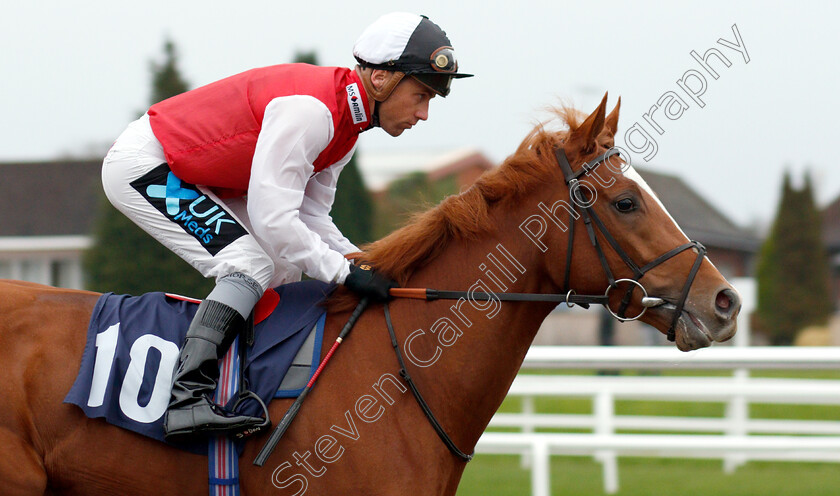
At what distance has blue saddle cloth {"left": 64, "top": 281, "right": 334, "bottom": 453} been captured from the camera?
272 cm

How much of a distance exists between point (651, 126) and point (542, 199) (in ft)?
2.49

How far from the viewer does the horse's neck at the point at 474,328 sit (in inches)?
114

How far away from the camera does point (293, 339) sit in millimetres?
2844

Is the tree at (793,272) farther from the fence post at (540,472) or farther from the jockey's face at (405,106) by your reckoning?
the jockey's face at (405,106)

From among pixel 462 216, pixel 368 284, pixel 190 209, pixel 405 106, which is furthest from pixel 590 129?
pixel 190 209

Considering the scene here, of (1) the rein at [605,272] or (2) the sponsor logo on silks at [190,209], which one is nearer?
(1) the rein at [605,272]

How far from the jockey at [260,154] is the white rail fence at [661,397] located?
1940mm

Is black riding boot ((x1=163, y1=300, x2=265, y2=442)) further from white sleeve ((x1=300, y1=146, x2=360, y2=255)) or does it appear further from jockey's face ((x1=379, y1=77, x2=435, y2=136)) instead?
jockey's face ((x1=379, y1=77, x2=435, y2=136))

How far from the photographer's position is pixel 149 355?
2.80 metres

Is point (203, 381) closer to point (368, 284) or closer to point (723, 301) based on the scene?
point (368, 284)

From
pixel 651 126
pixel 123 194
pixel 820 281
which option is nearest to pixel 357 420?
pixel 123 194

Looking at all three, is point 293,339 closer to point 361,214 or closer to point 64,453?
point 64,453

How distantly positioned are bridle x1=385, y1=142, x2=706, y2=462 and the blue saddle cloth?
34cm

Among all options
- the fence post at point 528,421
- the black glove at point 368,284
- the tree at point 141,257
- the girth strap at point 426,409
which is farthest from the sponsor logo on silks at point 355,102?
the tree at point 141,257
